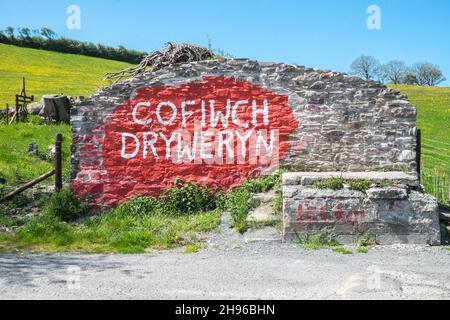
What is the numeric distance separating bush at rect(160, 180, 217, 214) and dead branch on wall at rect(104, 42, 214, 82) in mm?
3480

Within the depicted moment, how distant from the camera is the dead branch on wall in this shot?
1377 centimetres

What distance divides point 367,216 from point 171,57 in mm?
6626

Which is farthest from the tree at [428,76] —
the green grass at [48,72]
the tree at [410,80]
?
the green grass at [48,72]

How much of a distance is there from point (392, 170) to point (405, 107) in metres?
1.30

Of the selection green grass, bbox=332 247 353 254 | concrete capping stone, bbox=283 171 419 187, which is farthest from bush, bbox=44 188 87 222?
green grass, bbox=332 247 353 254

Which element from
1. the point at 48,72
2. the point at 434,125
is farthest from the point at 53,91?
the point at 434,125

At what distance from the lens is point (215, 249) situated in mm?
9391

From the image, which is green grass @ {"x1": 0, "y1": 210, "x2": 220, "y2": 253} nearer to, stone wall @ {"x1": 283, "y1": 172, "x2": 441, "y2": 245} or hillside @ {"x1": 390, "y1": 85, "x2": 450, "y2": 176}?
stone wall @ {"x1": 283, "y1": 172, "x2": 441, "y2": 245}

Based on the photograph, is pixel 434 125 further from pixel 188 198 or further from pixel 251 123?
pixel 188 198

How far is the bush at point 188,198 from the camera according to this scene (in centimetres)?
1137

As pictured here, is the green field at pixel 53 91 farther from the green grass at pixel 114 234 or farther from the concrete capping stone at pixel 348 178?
the green grass at pixel 114 234

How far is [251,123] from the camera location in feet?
38.0

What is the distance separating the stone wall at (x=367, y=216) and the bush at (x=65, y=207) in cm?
448
